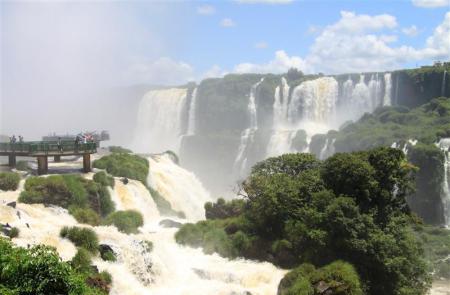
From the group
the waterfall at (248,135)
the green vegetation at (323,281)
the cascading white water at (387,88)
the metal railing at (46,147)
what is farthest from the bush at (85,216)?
the cascading white water at (387,88)

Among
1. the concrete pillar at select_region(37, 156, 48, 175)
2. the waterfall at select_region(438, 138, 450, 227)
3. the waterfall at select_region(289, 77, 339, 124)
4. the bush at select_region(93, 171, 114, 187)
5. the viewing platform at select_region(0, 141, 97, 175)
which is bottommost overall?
the waterfall at select_region(438, 138, 450, 227)

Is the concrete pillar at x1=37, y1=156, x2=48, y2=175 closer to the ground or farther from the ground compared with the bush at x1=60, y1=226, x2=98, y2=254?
farther from the ground

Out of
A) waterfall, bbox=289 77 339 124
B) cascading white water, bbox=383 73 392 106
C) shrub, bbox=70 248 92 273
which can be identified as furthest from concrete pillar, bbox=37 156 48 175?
cascading white water, bbox=383 73 392 106

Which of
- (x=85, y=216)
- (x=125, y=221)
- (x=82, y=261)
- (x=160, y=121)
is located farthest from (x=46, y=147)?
(x=160, y=121)

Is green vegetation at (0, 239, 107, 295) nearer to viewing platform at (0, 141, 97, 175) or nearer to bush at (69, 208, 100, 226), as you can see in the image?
bush at (69, 208, 100, 226)

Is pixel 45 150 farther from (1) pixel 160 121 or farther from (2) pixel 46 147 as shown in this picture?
(1) pixel 160 121

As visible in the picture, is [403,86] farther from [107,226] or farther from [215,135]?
[107,226]

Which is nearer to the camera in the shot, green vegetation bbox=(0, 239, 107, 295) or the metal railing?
green vegetation bbox=(0, 239, 107, 295)
